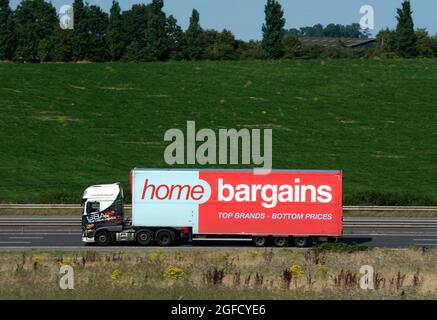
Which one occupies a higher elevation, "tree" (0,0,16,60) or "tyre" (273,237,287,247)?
"tree" (0,0,16,60)

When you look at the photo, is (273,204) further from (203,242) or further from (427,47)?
(427,47)

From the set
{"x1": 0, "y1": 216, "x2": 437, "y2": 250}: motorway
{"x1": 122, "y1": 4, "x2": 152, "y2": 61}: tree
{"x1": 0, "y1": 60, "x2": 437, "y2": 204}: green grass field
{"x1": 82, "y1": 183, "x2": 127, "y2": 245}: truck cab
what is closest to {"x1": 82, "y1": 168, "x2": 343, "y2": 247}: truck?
{"x1": 82, "y1": 183, "x2": 127, "y2": 245}: truck cab

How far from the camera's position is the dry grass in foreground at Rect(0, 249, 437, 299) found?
81.2 ft

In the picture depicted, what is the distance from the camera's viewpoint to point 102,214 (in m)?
41.1

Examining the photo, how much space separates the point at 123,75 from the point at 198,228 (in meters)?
64.9

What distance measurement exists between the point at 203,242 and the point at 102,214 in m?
5.48

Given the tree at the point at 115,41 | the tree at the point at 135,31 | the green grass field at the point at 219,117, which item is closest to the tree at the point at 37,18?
the tree at the point at 115,41

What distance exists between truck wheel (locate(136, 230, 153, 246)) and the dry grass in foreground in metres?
3.97

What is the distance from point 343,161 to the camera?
72.9 metres

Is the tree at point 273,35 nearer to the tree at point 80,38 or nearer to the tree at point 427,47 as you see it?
the tree at point 427,47

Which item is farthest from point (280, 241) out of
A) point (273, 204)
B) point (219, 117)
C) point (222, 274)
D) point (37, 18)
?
point (37, 18)

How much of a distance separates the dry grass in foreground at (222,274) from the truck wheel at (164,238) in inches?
146

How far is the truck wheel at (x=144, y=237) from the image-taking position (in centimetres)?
4053

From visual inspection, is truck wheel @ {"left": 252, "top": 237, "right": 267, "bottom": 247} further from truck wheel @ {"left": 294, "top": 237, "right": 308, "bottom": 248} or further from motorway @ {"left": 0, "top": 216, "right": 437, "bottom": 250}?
truck wheel @ {"left": 294, "top": 237, "right": 308, "bottom": 248}
